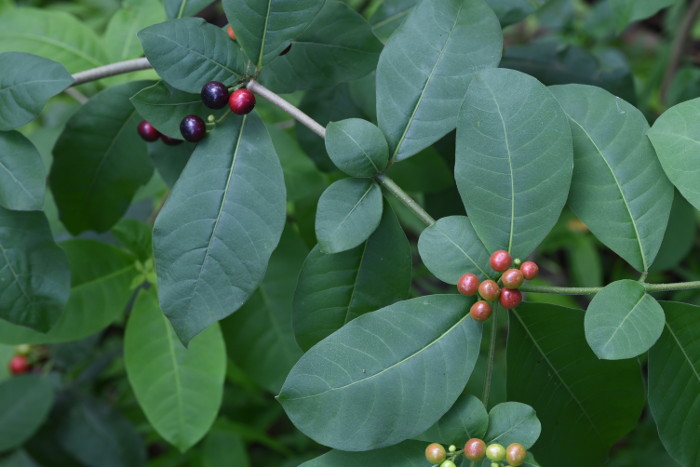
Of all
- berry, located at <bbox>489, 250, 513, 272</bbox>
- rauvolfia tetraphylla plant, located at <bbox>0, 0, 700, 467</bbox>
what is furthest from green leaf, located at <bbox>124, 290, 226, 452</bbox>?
berry, located at <bbox>489, 250, 513, 272</bbox>

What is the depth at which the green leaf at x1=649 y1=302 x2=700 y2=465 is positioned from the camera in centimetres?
92

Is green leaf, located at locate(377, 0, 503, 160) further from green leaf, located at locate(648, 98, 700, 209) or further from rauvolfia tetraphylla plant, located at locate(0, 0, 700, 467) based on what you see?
green leaf, located at locate(648, 98, 700, 209)

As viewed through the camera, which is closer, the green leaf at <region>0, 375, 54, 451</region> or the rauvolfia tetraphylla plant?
the rauvolfia tetraphylla plant

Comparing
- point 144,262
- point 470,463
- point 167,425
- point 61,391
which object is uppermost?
point 470,463

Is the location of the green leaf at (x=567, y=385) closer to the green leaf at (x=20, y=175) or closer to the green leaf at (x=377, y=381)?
the green leaf at (x=377, y=381)

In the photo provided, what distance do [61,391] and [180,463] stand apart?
47cm

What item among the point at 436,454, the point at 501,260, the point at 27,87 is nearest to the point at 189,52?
the point at 27,87

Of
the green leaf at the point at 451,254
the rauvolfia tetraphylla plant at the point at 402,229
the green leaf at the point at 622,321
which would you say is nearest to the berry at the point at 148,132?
the rauvolfia tetraphylla plant at the point at 402,229

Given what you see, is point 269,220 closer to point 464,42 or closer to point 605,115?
point 464,42

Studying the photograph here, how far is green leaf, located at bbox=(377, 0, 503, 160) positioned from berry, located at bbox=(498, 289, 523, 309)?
9.1 inches

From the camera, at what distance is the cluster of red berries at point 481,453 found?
827mm

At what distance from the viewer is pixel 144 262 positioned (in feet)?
4.72

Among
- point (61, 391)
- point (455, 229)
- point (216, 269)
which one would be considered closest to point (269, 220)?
point (216, 269)

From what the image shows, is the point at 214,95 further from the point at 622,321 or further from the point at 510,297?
the point at 622,321
